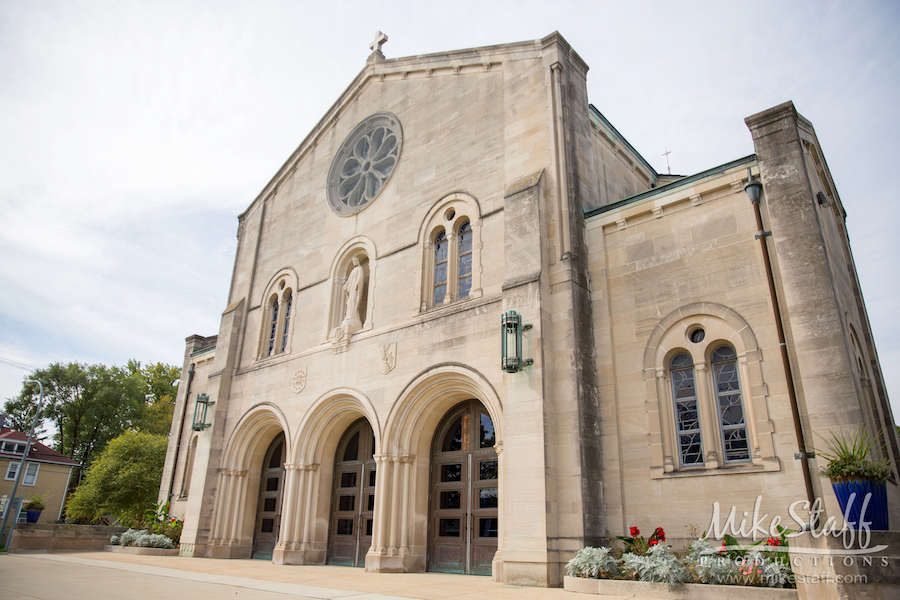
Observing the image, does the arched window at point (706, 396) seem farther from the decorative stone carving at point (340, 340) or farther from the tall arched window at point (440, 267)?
the decorative stone carving at point (340, 340)

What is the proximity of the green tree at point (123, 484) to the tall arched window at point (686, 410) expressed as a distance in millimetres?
26875

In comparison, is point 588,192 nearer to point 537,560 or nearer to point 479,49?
point 479,49

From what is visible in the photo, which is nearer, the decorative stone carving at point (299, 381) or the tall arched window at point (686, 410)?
the tall arched window at point (686, 410)

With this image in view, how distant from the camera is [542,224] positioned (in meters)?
13.8

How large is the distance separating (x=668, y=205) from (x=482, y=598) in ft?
29.0

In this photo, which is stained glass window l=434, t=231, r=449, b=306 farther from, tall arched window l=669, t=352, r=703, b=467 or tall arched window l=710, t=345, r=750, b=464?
tall arched window l=710, t=345, r=750, b=464

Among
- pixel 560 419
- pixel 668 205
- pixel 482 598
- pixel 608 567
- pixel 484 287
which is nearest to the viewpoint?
pixel 482 598

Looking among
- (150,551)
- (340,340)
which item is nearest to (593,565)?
(340,340)

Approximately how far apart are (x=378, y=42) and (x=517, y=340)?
1435 cm

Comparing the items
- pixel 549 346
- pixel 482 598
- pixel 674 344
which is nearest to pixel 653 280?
pixel 674 344

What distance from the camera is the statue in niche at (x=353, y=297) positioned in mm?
17594

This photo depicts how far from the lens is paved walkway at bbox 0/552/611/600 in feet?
27.0

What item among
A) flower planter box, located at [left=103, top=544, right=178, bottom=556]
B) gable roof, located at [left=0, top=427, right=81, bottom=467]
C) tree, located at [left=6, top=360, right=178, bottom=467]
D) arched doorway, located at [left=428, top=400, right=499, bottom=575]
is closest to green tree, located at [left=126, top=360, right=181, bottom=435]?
tree, located at [left=6, top=360, right=178, bottom=467]

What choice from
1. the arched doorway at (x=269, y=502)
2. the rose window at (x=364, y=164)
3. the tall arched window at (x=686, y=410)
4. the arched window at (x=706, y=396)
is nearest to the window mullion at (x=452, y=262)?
the rose window at (x=364, y=164)
